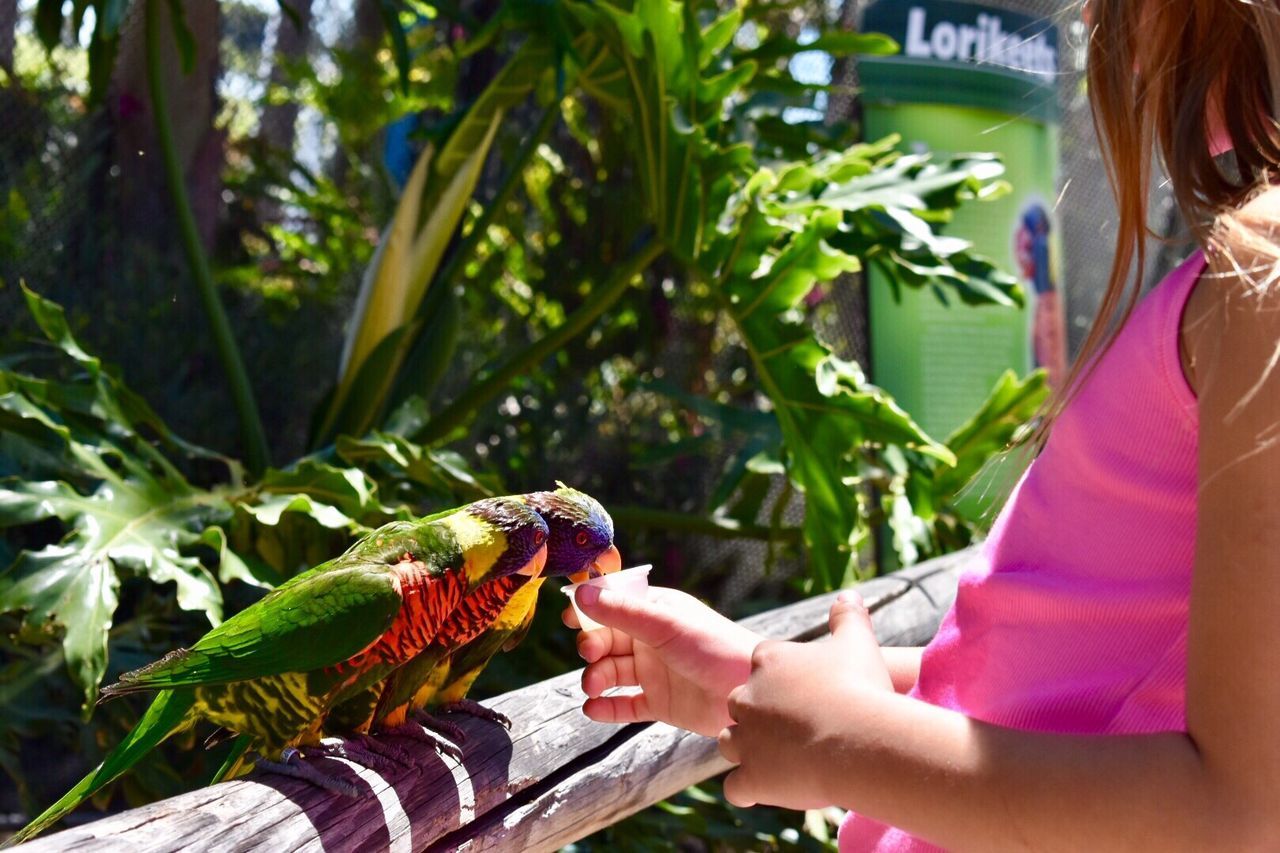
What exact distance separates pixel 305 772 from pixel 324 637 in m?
0.09

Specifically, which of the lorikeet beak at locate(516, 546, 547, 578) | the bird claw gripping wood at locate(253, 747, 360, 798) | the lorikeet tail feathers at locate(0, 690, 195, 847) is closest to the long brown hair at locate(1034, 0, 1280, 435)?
the lorikeet beak at locate(516, 546, 547, 578)

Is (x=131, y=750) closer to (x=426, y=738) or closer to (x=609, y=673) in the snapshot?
(x=426, y=738)

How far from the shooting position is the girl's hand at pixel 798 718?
0.49 metres

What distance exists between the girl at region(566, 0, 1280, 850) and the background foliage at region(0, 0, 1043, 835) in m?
0.92

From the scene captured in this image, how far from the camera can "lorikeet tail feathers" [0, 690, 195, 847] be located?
74 cm

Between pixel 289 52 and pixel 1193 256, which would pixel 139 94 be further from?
pixel 1193 256

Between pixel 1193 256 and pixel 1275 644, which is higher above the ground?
pixel 1193 256

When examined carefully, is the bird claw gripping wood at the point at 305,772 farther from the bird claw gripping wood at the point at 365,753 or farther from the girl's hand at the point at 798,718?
the girl's hand at the point at 798,718

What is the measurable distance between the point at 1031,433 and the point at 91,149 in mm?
2223

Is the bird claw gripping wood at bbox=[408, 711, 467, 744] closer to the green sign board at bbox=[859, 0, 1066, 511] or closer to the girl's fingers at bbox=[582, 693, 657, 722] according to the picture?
the girl's fingers at bbox=[582, 693, 657, 722]

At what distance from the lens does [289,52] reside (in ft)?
10.4

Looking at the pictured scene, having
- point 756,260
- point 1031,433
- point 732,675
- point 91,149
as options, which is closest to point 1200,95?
point 1031,433

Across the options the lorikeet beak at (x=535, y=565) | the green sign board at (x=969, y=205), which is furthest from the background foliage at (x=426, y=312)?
the lorikeet beak at (x=535, y=565)

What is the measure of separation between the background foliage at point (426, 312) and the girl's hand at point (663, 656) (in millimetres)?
626
